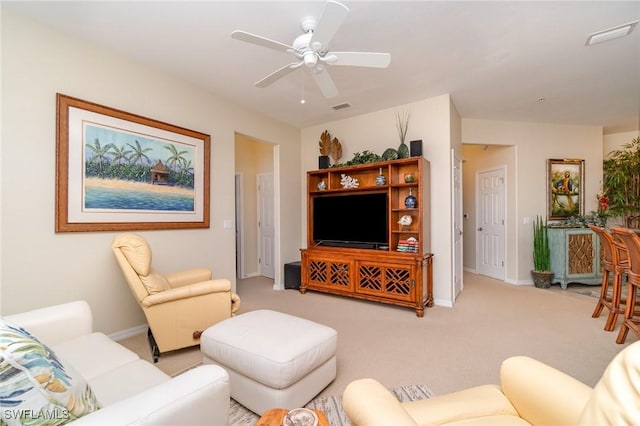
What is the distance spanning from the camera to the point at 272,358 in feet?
5.01

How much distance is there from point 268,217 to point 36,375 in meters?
4.80

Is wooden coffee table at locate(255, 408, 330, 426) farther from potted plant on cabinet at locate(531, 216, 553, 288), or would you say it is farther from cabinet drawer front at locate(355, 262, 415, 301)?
potted plant on cabinet at locate(531, 216, 553, 288)

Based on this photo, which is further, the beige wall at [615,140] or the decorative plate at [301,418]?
the beige wall at [615,140]

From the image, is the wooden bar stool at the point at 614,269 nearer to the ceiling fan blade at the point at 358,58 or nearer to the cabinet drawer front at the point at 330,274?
the cabinet drawer front at the point at 330,274

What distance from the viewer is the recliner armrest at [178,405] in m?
0.79

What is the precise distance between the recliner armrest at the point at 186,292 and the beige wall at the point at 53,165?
33.2 inches

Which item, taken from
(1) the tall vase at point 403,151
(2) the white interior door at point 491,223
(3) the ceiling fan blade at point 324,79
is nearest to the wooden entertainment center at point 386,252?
(1) the tall vase at point 403,151

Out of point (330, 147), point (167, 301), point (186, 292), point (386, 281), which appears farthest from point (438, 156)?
point (167, 301)

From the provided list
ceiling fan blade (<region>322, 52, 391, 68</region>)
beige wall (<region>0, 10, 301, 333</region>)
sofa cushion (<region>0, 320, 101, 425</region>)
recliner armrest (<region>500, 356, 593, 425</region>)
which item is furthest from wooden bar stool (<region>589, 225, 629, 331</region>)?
beige wall (<region>0, 10, 301, 333</region>)

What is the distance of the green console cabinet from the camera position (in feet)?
14.6

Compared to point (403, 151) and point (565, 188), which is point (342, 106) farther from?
point (565, 188)

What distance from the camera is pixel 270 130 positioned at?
14.5 ft

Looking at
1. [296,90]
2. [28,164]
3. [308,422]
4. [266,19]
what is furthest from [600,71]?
[28,164]

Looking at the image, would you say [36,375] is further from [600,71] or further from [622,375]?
[600,71]
